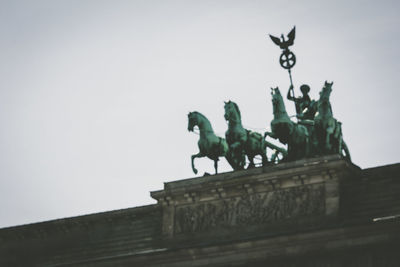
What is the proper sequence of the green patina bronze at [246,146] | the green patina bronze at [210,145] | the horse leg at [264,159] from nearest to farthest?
the horse leg at [264,159], the green patina bronze at [246,146], the green patina bronze at [210,145]

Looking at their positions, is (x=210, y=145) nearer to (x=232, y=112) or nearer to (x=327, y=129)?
(x=232, y=112)

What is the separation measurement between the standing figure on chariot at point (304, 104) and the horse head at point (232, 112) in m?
1.88

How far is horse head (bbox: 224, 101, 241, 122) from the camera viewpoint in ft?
106

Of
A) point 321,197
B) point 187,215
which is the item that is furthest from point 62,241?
point 321,197

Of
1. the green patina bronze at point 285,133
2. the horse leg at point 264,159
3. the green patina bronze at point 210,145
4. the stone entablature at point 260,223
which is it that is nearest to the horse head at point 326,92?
the green patina bronze at point 285,133

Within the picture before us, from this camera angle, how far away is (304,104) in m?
32.9

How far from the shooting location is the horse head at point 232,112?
32250 millimetres

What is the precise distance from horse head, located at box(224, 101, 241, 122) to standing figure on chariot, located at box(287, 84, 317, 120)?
6.16 ft

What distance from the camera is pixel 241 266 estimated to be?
29.6 meters

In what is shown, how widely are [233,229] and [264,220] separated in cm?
103

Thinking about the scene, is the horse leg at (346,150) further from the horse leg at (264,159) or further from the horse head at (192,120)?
the horse head at (192,120)

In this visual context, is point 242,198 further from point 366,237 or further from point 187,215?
point 366,237

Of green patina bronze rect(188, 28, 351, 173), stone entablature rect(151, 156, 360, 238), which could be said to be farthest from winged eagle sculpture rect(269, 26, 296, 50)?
stone entablature rect(151, 156, 360, 238)

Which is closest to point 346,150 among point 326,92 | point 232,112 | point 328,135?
point 328,135
